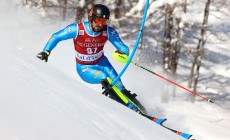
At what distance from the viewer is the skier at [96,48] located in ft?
20.2

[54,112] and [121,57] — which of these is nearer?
[54,112]

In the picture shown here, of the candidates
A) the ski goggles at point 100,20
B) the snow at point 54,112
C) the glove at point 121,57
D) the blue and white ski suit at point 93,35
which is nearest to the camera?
the snow at point 54,112

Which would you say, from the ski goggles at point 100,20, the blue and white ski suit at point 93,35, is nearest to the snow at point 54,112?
the ski goggles at point 100,20

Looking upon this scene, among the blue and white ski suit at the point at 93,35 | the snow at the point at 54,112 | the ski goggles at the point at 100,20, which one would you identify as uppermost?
the ski goggles at the point at 100,20

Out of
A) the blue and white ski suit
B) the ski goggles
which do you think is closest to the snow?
the ski goggles

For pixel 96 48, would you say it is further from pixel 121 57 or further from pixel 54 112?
pixel 54 112

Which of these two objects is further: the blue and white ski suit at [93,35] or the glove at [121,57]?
the blue and white ski suit at [93,35]

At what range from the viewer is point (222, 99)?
16.6m

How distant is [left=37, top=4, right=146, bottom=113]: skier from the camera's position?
6.15 metres

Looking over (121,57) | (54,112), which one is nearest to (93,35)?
(121,57)

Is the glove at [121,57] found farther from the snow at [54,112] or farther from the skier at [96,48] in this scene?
the snow at [54,112]

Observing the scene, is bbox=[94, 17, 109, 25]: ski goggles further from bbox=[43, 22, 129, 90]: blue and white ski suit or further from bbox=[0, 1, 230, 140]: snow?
bbox=[0, 1, 230, 140]: snow

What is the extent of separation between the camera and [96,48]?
22.6ft

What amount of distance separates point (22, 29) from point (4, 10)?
7.50 ft
